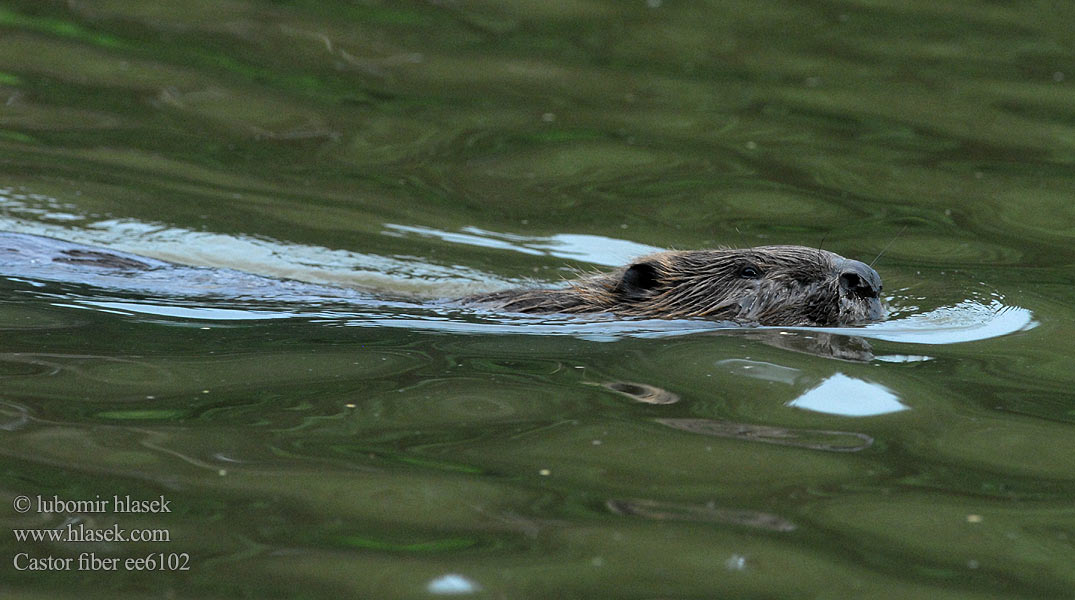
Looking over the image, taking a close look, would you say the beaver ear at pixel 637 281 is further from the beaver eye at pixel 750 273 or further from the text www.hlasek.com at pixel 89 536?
the text www.hlasek.com at pixel 89 536

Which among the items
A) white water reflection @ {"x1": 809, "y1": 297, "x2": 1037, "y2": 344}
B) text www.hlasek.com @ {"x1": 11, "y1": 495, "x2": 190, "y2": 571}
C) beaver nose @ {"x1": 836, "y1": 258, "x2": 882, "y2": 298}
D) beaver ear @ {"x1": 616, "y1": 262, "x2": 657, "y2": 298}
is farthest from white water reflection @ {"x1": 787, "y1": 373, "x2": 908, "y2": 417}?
text www.hlasek.com @ {"x1": 11, "y1": 495, "x2": 190, "y2": 571}

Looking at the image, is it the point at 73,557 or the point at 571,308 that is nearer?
the point at 73,557

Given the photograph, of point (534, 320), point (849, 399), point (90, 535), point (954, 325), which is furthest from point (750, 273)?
point (90, 535)

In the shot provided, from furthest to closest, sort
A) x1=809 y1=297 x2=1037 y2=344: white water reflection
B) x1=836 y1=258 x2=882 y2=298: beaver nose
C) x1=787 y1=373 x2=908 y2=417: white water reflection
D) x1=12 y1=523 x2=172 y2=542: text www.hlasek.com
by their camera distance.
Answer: x1=836 y1=258 x2=882 y2=298: beaver nose → x1=809 y1=297 x2=1037 y2=344: white water reflection → x1=787 y1=373 x2=908 y2=417: white water reflection → x1=12 y1=523 x2=172 y2=542: text www.hlasek.com

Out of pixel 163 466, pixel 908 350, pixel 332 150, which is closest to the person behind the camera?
pixel 163 466

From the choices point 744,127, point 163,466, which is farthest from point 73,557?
point 744,127

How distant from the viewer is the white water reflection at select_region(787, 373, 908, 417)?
14.3ft

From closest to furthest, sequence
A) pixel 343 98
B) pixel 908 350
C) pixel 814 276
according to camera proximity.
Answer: pixel 908 350 < pixel 814 276 < pixel 343 98

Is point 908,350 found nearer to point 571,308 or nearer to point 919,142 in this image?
point 571,308

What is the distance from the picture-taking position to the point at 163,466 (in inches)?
145

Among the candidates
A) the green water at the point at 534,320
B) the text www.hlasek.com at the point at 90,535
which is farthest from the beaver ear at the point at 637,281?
the text www.hlasek.com at the point at 90,535

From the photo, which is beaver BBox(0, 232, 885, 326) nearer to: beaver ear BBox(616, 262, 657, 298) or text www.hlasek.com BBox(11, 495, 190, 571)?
beaver ear BBox(616, 262, 657, 298)

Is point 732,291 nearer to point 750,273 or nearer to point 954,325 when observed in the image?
point 750,273

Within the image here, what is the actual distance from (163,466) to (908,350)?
3.02 meters
